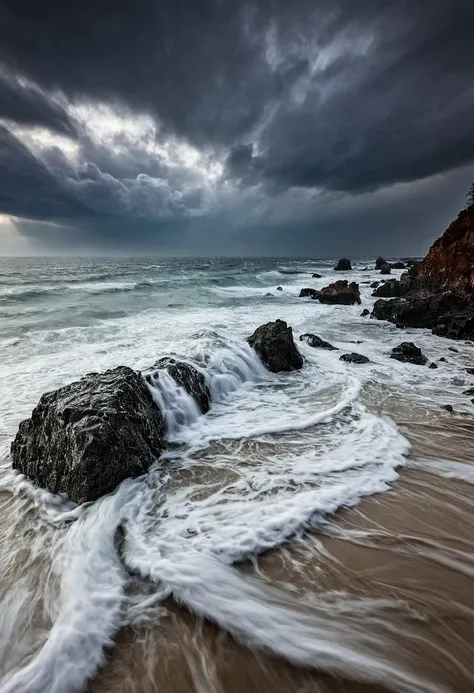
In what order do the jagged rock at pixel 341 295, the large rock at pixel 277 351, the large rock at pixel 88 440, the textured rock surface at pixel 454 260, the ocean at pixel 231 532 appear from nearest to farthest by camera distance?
the ocean at pixel 231 532 → the large rock at pixel 88 440 → the large rock at pixel 277 351 → the textured rock surface at pixel 454 260 → the jagged rock at pixel 341 295

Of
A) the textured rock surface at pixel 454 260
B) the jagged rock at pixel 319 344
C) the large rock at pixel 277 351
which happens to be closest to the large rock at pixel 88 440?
the large rock at pixel 277 351

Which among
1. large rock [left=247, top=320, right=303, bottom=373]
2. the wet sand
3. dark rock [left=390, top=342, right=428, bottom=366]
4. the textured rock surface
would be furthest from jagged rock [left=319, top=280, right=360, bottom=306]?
the wet sand

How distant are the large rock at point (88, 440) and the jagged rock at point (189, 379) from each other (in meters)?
1.32

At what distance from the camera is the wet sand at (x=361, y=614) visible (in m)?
2.11

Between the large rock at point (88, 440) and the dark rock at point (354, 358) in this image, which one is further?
the dark rock at point (354, 358)

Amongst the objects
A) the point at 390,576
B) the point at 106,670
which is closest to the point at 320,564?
the point at 390,576

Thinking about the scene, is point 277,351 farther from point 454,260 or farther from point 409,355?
point 454,260

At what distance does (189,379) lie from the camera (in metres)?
6.45

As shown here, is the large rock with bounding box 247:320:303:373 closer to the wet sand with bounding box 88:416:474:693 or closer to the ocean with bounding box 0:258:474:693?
the ocean with bounding box 0:258:474:693

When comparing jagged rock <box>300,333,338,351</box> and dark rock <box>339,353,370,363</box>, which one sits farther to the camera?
jagged rock <box>300,333,338,351</box>

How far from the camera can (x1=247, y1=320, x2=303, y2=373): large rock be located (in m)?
8.66

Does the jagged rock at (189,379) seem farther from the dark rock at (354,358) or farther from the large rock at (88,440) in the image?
the dark rock at (354,358)

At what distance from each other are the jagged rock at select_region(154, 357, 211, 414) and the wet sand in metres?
3.45

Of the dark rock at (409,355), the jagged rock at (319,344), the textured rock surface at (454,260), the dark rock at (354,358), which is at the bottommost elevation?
the jagged rock at (319,344)
